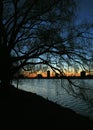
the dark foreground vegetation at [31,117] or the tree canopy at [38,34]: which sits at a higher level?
the tree canopy at [38,34]

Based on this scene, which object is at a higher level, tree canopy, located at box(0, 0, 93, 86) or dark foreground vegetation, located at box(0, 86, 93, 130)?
tree canopy, located at box(0, 0, 93, 86)

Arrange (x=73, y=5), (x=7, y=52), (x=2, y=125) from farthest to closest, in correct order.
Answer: (x=7, y=52), (x=73, y=5), (x=2, y=125)

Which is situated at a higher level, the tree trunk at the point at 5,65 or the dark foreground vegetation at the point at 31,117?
the tree trunk at the point at 5,65

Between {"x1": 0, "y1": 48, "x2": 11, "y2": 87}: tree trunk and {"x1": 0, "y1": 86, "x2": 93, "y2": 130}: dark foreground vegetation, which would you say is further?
{"x1": 0, "y1": 48, "x2": 11, "y2": 87}: tree trunk

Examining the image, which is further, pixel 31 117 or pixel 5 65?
pixel 5 65

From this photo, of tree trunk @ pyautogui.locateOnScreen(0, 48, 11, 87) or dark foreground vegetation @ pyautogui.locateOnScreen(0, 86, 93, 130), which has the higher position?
tree trunk @ pyautogui.locateOnScreen(0, 48, 11, 87)

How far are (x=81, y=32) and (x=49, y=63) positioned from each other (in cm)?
272

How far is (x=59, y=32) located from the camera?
565 inches

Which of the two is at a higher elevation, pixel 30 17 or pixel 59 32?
pixel 30 17

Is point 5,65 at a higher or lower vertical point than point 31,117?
higher

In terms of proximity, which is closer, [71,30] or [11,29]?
[71,30]

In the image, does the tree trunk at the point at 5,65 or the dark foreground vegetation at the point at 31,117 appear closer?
the dark foreground vegetation at the point at 31,117

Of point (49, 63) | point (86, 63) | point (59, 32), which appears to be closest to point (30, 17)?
point (59, 32)

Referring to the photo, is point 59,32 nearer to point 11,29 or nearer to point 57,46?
point 57,46
